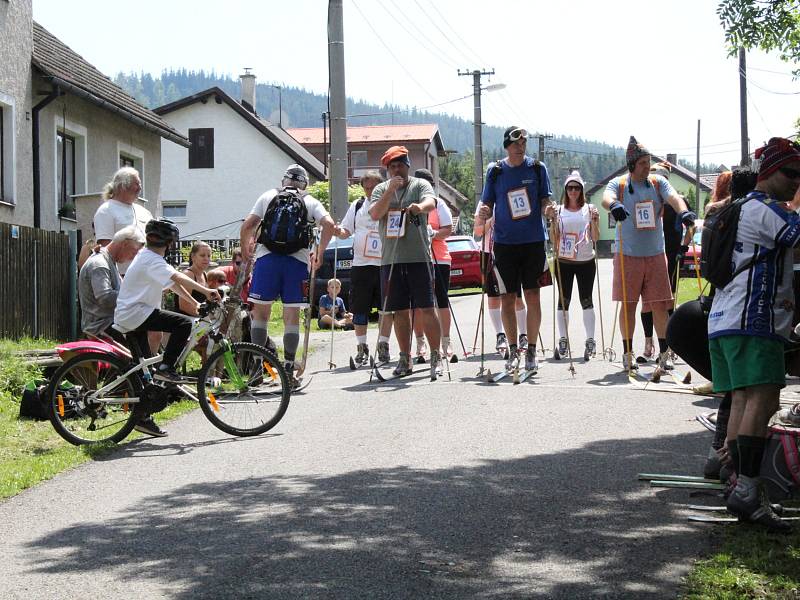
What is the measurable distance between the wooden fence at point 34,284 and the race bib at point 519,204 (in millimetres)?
7261

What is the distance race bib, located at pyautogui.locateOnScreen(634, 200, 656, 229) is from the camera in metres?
11.6

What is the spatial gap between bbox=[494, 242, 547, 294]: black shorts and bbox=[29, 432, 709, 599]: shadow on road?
403 centimetres

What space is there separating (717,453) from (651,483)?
0.40 m

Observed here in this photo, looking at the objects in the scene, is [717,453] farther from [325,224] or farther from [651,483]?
[325,224]

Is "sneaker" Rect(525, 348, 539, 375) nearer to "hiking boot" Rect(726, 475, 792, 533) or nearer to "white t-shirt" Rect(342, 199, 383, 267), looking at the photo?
"white t-shirt" Rect(342, 199, 383, 267)

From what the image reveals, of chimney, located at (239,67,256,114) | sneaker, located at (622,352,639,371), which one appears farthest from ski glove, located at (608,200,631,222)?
chimney, located at (239,67,256,114)

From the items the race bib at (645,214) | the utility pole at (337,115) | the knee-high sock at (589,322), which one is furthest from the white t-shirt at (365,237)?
the utility pole at (337,115)

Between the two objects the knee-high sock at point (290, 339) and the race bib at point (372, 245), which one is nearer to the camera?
the knee-high sock at point (290, 339)

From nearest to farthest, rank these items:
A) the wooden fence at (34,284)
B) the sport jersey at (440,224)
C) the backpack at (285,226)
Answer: the backpack at (285,226) < the sport jersey at (440,224) < the wooden fence at (34,284)

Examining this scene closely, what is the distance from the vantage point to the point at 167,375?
9102 mm

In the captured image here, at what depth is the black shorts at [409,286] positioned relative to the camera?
11.6 meters

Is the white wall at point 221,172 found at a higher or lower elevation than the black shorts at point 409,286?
higher

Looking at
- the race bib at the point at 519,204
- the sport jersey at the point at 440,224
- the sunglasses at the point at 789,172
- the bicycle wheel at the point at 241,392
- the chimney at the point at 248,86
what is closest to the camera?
the sunglasses at the point at 789,172

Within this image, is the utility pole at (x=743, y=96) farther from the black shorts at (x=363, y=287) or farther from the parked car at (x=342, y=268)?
the black shorts at (x=363, y=287)
